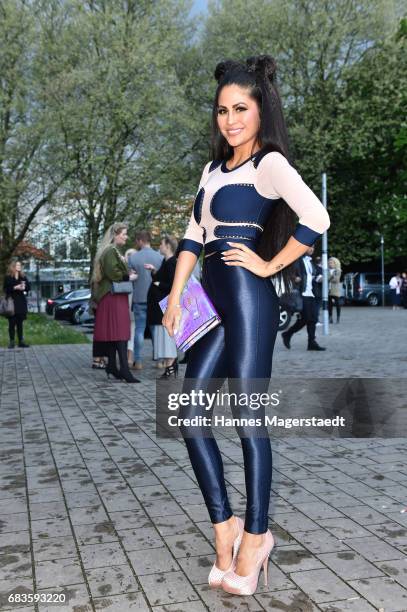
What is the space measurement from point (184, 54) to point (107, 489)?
3006cm

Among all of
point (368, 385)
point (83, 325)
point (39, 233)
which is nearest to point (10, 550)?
point (368, 385)

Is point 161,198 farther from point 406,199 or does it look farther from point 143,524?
point 143,524

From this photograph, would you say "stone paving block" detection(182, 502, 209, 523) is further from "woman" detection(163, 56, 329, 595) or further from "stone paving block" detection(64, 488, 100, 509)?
"woman" detection(163, 56, 329, 595)

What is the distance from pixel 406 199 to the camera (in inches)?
1189

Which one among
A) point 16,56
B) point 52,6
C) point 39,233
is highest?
point 52,6

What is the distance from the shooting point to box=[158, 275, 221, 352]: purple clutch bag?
300cm

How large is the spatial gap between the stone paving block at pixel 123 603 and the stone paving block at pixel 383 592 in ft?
2.92

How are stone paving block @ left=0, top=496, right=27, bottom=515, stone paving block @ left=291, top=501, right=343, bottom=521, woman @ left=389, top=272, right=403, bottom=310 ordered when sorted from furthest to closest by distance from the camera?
woman @ left=389, top=272, right=403, bottom=310, stone paving block @ left=0, top=496, right=27, bottom=515, stone paving block @ left=291, top=501, right=343, bottom=521

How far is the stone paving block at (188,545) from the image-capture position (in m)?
3.50

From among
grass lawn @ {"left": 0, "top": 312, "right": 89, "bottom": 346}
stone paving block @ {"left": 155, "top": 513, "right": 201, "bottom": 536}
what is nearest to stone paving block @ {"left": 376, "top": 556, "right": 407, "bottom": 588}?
stone paving block @ {"left": 155, "top": 513, "right": 201, "bottom": 536}

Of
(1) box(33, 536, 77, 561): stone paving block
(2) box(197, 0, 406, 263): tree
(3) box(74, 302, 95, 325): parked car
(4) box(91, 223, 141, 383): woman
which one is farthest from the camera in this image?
(2) box(197, 0, 406, 263): tree

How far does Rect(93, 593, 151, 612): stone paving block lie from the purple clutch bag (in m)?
1.03

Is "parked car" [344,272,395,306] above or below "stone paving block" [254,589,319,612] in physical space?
above

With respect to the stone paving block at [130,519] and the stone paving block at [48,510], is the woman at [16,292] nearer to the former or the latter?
Answer: the stone paving block at [48,510]
